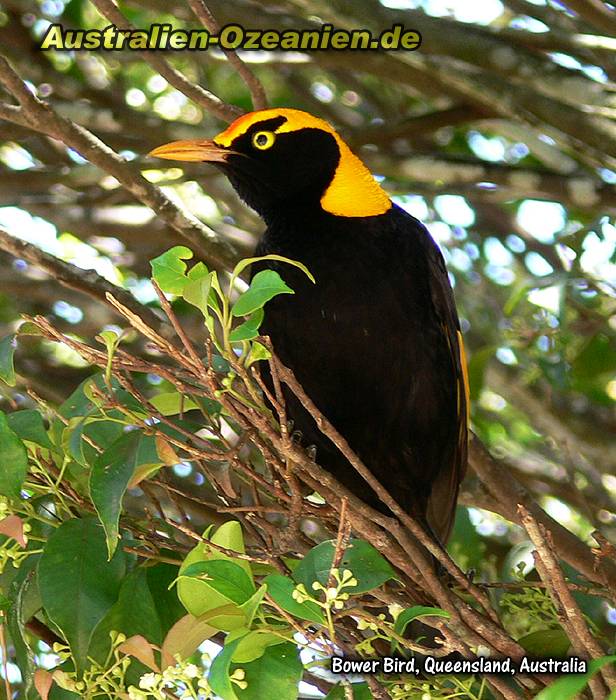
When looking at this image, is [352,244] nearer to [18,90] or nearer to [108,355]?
[18,90]

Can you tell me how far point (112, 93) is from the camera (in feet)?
16.6

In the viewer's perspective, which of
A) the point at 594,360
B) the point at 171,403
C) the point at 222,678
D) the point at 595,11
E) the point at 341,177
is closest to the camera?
the point at 222,678

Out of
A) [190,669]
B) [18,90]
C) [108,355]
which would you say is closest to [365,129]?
[18,90]

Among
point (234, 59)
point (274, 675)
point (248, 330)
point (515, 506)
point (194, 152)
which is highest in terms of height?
point (248, 330)

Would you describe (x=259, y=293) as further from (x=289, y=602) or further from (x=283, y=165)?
(x=283, y=165)

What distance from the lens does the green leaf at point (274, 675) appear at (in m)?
1.77

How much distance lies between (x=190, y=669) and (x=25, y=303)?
3521 mm

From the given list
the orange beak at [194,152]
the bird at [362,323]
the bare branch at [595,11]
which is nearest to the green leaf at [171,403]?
the bird at [362,323]

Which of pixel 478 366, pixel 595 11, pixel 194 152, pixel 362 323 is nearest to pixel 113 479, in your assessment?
pixel 362 323

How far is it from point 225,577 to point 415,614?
290 mm

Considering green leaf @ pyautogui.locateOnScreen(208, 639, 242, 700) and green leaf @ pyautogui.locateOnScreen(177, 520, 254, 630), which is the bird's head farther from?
green leaf @ pyautogui.locateOnScreen(208, 639, 242, 700)

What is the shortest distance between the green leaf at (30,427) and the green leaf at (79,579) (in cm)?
15

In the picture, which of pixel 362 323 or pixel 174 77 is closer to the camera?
pixel 362 323

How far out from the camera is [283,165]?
131 inches
